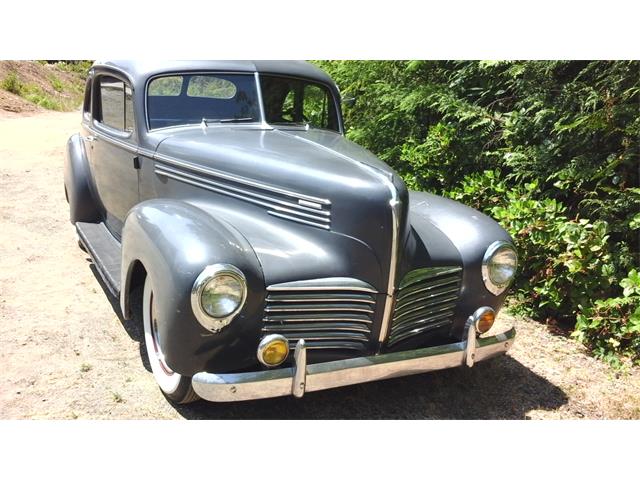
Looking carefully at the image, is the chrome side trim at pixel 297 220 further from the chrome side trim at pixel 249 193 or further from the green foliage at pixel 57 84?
the green foliage at pixel 57 84

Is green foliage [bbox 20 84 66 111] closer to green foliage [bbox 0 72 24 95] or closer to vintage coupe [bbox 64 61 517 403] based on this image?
green foliage [bbox 0 72 24 95]

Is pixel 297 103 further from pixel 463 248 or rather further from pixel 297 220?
pixel 463 248

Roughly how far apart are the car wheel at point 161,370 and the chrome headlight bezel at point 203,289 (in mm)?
459

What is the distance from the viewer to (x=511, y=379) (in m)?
3.33

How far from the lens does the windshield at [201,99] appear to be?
365 cm

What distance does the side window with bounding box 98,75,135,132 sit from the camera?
12.7 feet

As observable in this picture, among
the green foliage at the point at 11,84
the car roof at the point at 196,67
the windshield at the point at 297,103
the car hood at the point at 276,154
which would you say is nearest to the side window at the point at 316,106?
the windshield at the point at 297,103

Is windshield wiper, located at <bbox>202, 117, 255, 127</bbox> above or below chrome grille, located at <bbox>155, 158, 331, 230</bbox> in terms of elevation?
above

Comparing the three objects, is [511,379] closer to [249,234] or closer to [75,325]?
[249,234]

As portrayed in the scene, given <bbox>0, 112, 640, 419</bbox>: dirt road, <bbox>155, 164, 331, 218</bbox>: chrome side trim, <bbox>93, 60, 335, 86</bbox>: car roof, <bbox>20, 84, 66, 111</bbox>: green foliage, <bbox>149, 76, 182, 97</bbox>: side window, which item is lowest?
<bbox>20, 84, 66, 111</bbox>: green foliage

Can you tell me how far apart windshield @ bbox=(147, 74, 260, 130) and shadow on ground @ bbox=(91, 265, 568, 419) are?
1.53 meters

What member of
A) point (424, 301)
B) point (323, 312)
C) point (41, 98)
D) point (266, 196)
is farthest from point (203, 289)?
point (41, 98)

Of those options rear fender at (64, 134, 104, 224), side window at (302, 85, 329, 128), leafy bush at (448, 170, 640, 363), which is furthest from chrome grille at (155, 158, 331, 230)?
leafy bush at (448, 170, 640, 363)

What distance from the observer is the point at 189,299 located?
2322 millimetres
